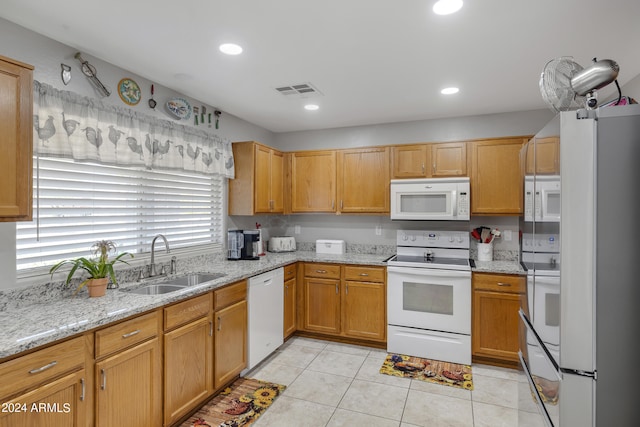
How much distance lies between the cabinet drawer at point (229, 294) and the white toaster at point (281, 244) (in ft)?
4.44

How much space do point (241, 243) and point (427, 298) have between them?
77.9 inches

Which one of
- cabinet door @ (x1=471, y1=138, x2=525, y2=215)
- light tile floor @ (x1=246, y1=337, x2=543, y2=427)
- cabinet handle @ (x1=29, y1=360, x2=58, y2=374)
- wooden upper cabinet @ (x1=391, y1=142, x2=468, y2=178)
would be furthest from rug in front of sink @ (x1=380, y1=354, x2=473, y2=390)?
cabinet handle @ (x1=29, y1=360, x2=58, y2=374)

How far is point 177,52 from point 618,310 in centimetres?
268

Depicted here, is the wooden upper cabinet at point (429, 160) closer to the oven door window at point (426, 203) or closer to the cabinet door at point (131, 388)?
the oven door window at point (426, 203)

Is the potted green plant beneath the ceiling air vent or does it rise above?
beneath

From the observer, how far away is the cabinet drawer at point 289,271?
3705 mm

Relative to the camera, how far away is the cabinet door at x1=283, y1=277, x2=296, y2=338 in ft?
12.2

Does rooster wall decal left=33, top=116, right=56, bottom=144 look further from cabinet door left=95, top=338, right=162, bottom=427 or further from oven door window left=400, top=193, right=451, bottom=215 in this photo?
oven door window left=400, top=193, right=451, bottom=215

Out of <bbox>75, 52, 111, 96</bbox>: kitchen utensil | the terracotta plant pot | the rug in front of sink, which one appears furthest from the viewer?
the rug in front of sink

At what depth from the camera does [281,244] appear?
4.37 m

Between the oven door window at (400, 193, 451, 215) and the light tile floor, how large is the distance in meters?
1.54

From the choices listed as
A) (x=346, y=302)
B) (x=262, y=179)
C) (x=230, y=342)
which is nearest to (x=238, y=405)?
(x=230, y=342)

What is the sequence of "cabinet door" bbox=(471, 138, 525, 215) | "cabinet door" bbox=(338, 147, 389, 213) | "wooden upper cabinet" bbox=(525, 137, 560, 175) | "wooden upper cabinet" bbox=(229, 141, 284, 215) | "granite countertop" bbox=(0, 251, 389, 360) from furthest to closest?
1. "cabinet door" bbox=(338, 147, 389, 213)
2. "wooden upper cabinet" bbox=(229, 141, 284, 215)
3. "cabinet door" bbox=(471, 138, 525, 215)
4. "granite countertop" bbox=(0, 251, 389, 360)
5. "wooden upper cabinet" bbox=(525, 137, 560, 175)

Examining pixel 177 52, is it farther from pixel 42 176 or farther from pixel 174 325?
pixel 174 325
